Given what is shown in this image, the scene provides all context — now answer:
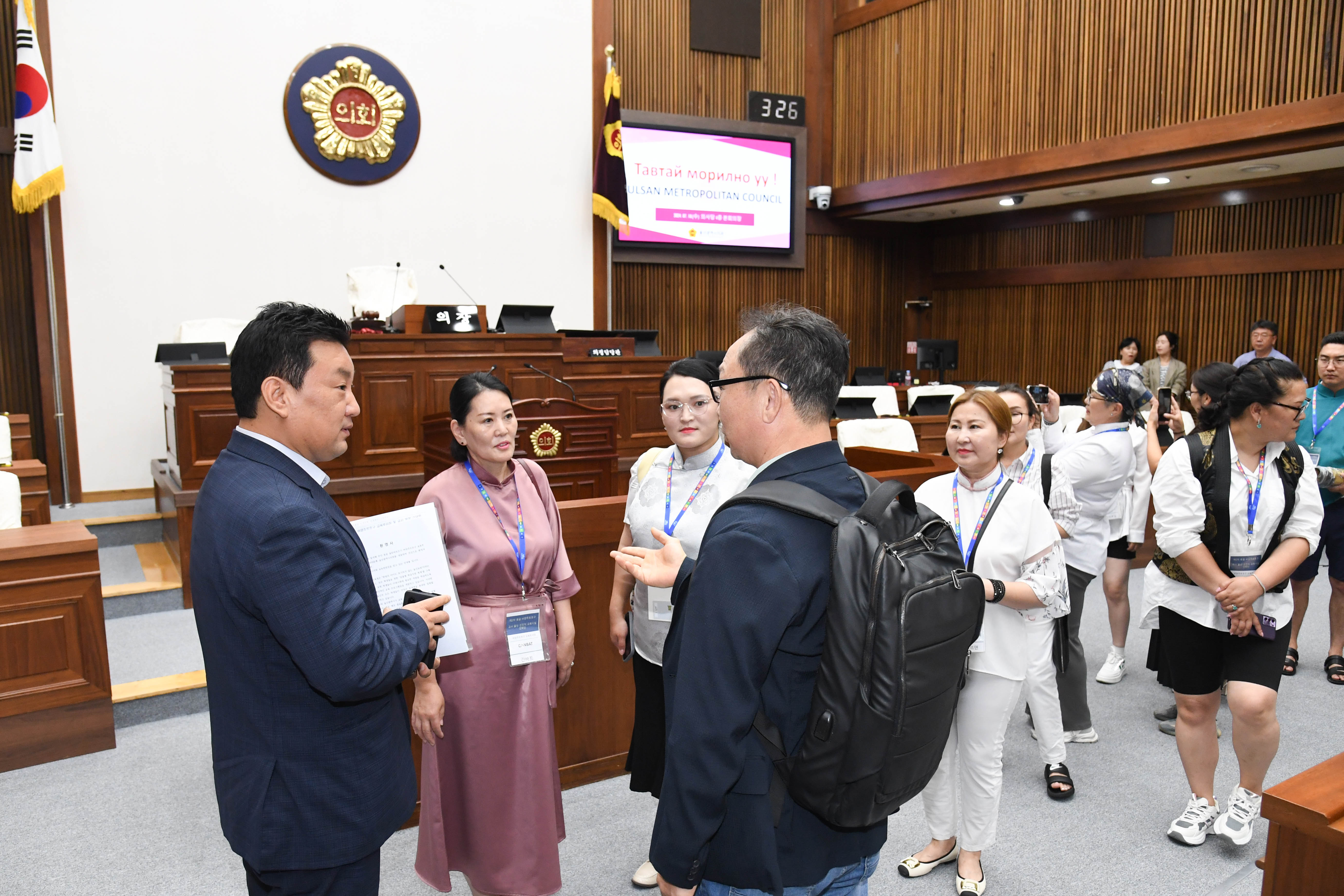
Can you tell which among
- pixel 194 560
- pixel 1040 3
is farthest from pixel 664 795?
pixel 1040 3

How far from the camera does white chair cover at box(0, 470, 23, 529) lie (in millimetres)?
3744

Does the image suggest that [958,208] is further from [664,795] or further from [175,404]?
[664,795]

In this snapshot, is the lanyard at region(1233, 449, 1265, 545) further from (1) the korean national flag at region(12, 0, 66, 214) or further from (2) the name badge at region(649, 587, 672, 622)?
(1) the korean national flag at region(12, 0, 66, 214)

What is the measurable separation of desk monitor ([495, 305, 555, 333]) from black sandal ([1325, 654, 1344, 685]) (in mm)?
5172

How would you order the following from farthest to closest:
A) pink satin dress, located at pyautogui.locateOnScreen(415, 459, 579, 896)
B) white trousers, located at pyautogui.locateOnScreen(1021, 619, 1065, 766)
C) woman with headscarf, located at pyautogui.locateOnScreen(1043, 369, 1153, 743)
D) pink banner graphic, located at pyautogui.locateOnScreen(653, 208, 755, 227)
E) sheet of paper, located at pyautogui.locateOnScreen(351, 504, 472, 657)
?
pink banner graphic, located at pyautogui.locateOnScreen(653, 208, 755, 227) → woman with headscarf, located at pyautogui.locateOnScreen(1043, 369, 1153, 743) → white trousers, located at pyautogui.locateOnScreen(1021, 619, 1065, 766) → pink satin dress, located at pyautogui.locateOnScreen(415, 459, 579, 896) → sheet of paper, located at pyautogui.locateOnScreen(351, 504, 472, 657)

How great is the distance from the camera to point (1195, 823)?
2.65 meters

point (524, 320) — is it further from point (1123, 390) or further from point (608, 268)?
point (1123, 390)

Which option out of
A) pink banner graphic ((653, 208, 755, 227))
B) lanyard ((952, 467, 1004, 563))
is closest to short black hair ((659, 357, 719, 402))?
lanyard ((952, 467, 1004, 563))

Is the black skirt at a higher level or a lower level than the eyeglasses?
lower

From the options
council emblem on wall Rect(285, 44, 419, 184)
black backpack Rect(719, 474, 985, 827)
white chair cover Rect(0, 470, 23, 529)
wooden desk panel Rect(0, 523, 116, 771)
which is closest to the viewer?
black backpack Rect(719, 474, 985, 827)

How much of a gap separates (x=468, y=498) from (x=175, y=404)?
3.79m

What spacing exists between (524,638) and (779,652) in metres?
1.15

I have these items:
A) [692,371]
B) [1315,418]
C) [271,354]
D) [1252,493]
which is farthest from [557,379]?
[271,354]

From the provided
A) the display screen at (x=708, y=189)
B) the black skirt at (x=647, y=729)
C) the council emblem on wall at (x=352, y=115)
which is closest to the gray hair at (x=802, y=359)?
the black skirt at (x=647, y=729)
